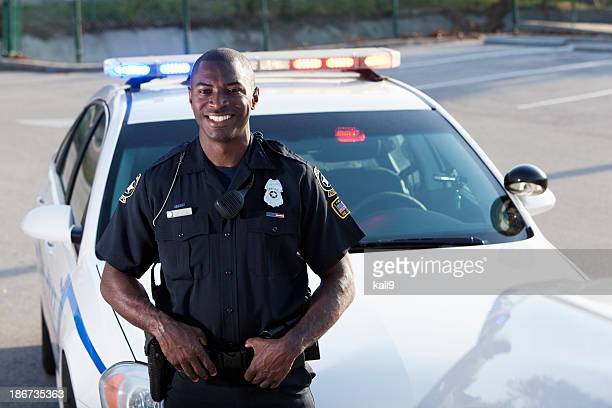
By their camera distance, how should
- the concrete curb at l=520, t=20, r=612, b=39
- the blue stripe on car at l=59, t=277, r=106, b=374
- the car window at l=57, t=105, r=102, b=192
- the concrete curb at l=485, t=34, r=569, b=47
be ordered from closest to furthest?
the blue stripe on car at l=59, t=277, r=106, b=374 < the car window at l=57, t=105, r=102, b=192 < the concrete curb at l=485, t=34, r=569, b=47 < the concrete curb at l=520, t=20, r=612, b=39

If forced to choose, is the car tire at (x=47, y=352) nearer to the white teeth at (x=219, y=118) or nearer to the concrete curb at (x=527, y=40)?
the white teeth at (x=219, y=118)

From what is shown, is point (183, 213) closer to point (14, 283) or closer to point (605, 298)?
point (605, 298)

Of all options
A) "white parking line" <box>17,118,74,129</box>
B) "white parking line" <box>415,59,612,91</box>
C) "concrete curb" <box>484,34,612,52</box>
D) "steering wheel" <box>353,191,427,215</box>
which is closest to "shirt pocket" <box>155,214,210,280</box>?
"steering wheel" <box>353,191,427,215</box>

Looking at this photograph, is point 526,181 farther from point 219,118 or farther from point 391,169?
point 219,118

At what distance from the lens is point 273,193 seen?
2.88 meters

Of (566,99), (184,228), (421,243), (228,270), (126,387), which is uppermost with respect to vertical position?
(184,228)

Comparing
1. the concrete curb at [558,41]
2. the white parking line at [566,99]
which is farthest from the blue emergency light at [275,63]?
the concrete curb at [558,41]

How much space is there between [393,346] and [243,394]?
0.81 metres

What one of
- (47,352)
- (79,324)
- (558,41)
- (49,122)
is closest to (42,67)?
(49,122)

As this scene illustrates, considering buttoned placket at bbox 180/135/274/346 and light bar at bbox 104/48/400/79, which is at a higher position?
light bar at bbox 104/48/400/79

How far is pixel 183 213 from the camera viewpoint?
2.87 metres

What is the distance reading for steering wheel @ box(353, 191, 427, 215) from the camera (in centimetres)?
453

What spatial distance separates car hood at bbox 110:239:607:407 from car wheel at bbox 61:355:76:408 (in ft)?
1.42

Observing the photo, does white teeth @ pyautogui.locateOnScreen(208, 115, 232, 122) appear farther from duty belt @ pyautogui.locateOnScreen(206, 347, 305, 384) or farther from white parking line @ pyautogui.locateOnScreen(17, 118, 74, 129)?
white parking line @ pyautogui.locateOnScreen(17, 118, 74, 129)
